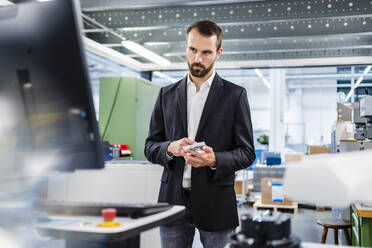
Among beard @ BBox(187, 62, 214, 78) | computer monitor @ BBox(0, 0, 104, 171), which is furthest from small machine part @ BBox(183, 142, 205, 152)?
computer monitor @ BBox(0, 0, 104, 171)

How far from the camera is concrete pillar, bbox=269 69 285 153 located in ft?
26.6

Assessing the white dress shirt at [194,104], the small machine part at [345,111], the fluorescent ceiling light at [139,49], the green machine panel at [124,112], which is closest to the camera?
the white dress shirt at [194,104]

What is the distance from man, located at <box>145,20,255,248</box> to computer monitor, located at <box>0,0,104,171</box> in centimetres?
57

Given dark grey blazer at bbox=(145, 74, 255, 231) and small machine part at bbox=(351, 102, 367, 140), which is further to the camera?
small machine part at bbox=(351, 102, 367, 140)

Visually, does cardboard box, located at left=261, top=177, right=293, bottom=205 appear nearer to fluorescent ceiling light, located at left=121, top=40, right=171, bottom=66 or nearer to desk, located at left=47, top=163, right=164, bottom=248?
fluorescent ceiling light, located at left=121, top=40, right=171, bottom=66

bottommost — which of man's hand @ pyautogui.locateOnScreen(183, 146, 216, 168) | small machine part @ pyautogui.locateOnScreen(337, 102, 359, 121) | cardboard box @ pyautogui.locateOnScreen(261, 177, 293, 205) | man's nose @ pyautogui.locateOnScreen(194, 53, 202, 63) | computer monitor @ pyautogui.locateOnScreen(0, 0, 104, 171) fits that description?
cardboard box @ pyautogui.locateOnScreen(261, 177, 293, 205)

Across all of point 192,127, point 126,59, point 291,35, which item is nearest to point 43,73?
point 192,127

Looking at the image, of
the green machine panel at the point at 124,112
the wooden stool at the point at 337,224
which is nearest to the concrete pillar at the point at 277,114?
the wooden stool at the point at 337,224

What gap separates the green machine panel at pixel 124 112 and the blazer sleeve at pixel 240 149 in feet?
4.87

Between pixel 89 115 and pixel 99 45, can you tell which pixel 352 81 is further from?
pixel 89 115

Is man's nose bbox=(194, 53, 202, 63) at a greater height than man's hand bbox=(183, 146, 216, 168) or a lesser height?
greater

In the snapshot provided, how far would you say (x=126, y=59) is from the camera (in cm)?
636

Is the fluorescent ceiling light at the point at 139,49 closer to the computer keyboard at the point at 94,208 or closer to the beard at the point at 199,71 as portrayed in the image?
the beard at the point at 199,71

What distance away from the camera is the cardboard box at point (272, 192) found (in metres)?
5.60
